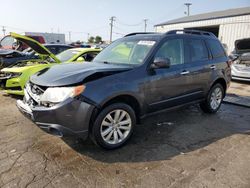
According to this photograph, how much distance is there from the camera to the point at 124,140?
11.8ft

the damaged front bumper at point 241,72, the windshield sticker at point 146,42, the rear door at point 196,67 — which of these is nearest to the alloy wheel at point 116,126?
the windshield sticker at point 146,42

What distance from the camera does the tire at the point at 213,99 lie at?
525cm

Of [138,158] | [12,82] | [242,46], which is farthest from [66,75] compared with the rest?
[242,46]

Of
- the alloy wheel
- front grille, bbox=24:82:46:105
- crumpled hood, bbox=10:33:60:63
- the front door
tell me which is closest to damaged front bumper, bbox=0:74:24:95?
crumpled hood, bbox=10:33:60:63

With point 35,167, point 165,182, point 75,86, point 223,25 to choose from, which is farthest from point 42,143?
point 223,25

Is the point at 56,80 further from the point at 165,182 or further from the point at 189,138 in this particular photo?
the point at 189,138

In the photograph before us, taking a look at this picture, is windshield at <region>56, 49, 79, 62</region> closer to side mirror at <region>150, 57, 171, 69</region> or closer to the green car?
the green car

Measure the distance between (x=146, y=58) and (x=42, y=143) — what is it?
2.18 metres

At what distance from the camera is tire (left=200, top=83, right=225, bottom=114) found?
5246 mm

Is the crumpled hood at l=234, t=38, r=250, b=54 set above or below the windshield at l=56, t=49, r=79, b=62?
above

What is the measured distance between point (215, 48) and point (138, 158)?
11.1ft

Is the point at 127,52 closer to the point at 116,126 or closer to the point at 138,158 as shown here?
the point at 116,126

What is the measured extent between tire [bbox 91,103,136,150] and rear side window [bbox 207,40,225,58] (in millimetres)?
2741

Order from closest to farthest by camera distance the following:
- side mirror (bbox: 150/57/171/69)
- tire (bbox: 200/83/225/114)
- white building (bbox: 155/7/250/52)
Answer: side mirror (bbox: 150/57/171/69)
tire (bbox: 200/83/225/114)
white building (bbox: 155/7/250/52)
